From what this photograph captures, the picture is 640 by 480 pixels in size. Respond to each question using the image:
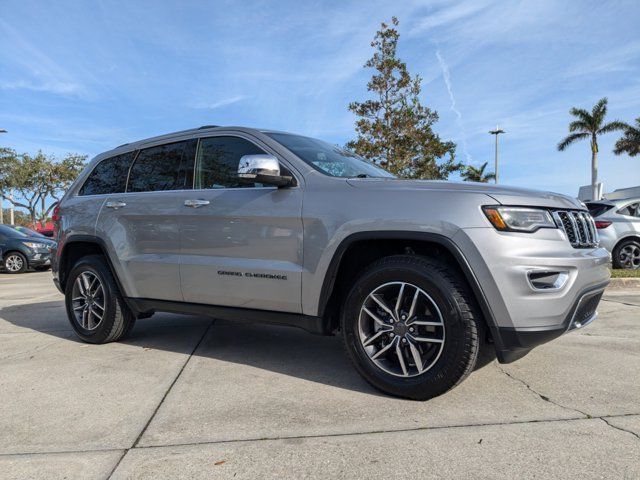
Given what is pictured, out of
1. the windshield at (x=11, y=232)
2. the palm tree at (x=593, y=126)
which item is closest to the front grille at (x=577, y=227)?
the windshield at (x=11, y=232)

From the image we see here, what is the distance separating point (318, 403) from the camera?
3.16m

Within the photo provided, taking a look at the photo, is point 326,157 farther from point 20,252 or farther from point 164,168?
point 20,252

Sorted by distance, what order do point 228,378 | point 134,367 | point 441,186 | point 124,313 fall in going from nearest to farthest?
point 441,186 → point 228,378 → point 134,367 → point 124,313

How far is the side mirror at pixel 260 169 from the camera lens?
11.3ft

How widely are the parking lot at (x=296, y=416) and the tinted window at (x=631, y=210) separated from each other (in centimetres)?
617

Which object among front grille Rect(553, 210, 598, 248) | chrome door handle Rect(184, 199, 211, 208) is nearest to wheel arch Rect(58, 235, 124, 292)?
chrome door handle Rect(184, 199, 211, 208)

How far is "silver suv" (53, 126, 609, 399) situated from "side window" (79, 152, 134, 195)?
0.06 meters

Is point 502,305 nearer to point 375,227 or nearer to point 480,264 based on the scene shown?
point 480,264

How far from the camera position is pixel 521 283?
2818 millimetres

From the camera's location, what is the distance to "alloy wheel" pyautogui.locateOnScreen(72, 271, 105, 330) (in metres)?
4.80

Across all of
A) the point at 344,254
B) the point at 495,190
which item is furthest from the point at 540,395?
the point at 344,254

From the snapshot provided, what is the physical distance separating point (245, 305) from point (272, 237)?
1.89 feet

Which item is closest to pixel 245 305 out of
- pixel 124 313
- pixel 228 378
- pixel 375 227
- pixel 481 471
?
pixel 228 378

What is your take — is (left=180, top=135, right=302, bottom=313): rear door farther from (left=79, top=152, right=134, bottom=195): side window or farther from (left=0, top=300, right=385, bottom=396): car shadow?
(left=79, top=152, right=134, bottom=195): side window
